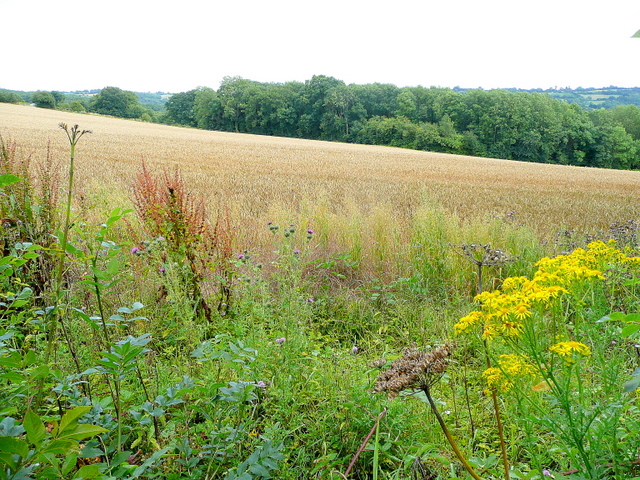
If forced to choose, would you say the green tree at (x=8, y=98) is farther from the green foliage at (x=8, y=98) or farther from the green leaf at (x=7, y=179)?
the green leaf at (x=7, y=179)

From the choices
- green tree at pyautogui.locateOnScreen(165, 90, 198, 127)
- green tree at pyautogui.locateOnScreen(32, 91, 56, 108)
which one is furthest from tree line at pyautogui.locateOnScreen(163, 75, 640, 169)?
green tree at pyautogui.locateOnScreen(32, 91, 56, 108)

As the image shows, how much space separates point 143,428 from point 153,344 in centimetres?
140

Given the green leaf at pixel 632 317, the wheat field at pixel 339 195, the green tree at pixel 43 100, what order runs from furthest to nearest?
1. the green tree at pixel 43 100
2. the wheat field at pixel 339 195
3. the green leaf at pixel 632 317

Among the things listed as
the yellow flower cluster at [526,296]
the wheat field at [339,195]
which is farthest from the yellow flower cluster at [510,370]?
the wheat field at [339,195]

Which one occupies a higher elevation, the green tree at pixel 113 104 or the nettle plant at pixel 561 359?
the green tree at pixel 113 104

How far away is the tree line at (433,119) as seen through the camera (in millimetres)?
68625

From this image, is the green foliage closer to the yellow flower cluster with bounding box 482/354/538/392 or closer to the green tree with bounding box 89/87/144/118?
the green tree with bounding box 89/87/144/118

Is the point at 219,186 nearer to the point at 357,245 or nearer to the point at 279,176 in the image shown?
the point at 279,176

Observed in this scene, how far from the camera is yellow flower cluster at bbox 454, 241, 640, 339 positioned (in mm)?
1510

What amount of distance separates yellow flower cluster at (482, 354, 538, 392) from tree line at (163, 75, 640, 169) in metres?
67.9

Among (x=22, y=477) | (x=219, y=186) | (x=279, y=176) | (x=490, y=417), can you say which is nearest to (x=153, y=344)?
(x=490, y=417)

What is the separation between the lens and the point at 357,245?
6398 mm

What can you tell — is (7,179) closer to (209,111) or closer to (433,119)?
(433,119)

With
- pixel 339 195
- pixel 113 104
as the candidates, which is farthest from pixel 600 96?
pixel 339 195
